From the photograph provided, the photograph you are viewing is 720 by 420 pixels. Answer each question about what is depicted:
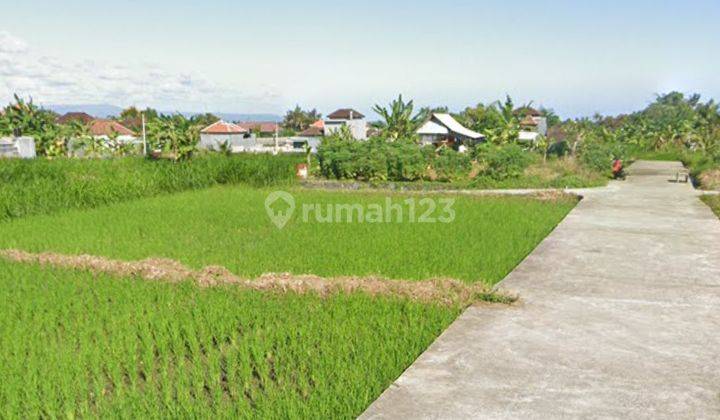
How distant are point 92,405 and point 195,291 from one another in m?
2.70

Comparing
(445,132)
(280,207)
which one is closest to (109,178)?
(280,207)

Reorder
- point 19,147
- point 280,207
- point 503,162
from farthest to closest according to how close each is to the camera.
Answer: point 19,147
point 503,162
point 280,207

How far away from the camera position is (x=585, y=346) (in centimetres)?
474

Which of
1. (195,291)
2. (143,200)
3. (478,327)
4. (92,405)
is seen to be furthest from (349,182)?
(92,405)

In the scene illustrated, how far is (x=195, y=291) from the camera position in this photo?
6.65m

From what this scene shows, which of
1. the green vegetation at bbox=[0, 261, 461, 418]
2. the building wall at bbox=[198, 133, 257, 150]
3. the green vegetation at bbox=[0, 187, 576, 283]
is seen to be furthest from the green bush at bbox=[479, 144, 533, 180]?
the building wall at bbox=[198, 133, 257, 150]

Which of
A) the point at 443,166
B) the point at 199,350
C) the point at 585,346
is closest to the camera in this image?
the point at 585,346

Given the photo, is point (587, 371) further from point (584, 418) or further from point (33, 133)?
point (33, 133)

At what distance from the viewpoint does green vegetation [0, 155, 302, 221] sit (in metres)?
13.5

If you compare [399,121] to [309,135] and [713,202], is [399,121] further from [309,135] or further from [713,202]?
[309,135]

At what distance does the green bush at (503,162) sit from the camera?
20234mm

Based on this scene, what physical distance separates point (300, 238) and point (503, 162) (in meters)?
12.1

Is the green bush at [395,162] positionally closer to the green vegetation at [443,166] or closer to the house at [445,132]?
the green vegetation at [443,166]

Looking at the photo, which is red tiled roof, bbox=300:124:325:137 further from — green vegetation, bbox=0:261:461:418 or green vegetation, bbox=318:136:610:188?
A: green vegetation, bbox=0:261:461:418
